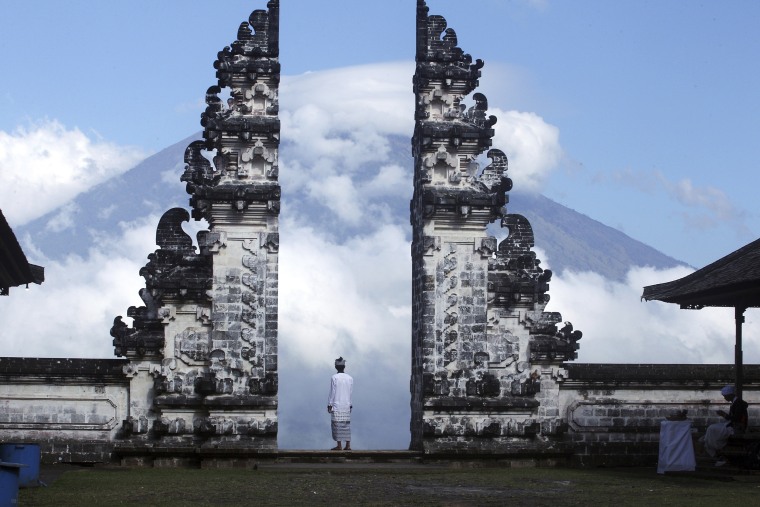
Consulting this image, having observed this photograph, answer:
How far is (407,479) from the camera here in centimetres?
2117

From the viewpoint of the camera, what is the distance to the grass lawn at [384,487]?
17.6 meters

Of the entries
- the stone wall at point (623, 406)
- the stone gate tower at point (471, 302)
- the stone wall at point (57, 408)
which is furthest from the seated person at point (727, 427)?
the stone wall at point (57, 408)

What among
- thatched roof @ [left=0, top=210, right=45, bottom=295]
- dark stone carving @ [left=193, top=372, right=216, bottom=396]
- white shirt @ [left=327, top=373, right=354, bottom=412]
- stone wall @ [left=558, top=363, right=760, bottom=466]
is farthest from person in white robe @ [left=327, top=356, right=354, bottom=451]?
thatched roof @ [left=0, top=210, right=45, bottom=295]

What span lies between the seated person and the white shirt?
19.9ft

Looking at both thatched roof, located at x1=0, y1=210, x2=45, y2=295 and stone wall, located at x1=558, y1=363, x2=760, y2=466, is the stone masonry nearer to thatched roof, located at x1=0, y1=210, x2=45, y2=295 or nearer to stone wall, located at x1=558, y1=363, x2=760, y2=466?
stone wall, located at x1=558, y1=363, x2=760, y2=466

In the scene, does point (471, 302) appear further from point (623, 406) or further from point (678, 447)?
point (678, 447)

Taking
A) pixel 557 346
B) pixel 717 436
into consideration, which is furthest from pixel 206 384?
pixel 717 436

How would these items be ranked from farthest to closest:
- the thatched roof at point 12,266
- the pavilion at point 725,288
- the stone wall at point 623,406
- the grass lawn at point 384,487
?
1. the stone wall at point 623,406
2. the pavilion at point 725,288
3. the thatched roof at point 12,266
4. the grass lawn at point 384,487

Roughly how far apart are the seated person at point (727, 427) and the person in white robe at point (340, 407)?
19.8 ft

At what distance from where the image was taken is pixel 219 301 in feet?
78.5

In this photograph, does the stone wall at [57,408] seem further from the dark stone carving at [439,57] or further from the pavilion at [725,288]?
the pavilion at [725,288]

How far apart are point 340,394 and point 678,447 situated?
569cm

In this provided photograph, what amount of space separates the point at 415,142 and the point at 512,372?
4.42 m

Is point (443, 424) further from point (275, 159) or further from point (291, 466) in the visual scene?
point (275, 159)
